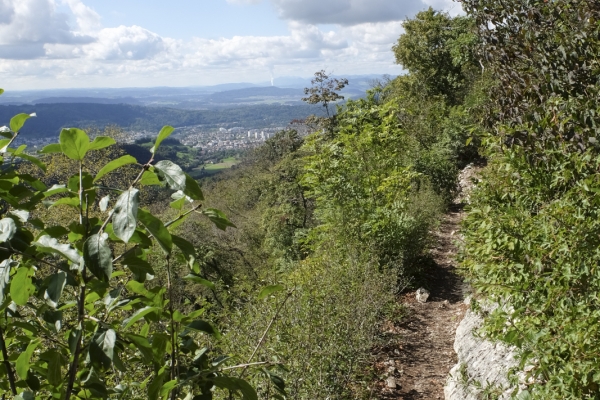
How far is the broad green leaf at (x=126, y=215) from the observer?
0.72 m

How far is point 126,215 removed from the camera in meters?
0.74

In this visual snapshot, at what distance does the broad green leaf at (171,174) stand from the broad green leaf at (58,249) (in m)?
0.21

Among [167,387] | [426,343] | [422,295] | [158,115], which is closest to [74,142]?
[167,387]

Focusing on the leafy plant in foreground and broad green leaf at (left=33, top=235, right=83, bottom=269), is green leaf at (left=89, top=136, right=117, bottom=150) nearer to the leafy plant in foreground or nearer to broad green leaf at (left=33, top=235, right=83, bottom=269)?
the leafy plant in foreground

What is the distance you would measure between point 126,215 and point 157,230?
6 centimetres

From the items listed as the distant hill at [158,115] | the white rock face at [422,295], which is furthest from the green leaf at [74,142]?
the distant hill at [158,115]

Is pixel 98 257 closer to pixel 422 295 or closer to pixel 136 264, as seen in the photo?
Answer: pixel 136 264

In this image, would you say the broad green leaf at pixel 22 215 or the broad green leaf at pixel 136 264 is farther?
the broad green leaf at pixel 22 215

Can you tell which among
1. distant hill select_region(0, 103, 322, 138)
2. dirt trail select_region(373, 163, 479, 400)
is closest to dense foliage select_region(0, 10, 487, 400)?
dirt trail select_region(373, 163, 479, 400)

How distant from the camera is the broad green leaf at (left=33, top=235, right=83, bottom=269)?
2.78 feet

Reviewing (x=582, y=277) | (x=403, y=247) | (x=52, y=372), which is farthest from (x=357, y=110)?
(x=52, y=372)

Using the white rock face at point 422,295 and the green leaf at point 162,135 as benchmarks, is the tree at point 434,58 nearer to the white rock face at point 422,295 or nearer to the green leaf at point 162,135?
the white rock face at point 422,295

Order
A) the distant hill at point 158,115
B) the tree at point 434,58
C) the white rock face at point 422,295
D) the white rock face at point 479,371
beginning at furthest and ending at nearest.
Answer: the distant hill at point 158,115, the tree at point 434,58, the white rock face at point 422,295, the white rock face at point 479,371

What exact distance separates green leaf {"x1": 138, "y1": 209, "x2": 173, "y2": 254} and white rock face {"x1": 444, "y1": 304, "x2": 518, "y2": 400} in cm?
331
